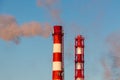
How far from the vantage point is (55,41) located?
27188 millimetres

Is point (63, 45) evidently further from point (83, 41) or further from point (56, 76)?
point (83, 41)

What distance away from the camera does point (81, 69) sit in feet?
123

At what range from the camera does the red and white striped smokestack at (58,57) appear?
2675 cm

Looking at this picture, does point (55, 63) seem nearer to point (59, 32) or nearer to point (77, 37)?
point (59, 32)

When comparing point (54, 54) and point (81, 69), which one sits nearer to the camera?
point (54, 54)

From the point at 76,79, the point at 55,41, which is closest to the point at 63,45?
the point at 55,41

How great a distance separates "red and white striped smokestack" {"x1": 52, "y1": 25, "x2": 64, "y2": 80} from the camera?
2675 cm

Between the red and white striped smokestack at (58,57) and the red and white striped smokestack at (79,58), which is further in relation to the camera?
the red and white striped smokestack at (79,58)

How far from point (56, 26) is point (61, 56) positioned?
2174mm

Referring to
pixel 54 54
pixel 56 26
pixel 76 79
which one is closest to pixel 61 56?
pixel 54 54

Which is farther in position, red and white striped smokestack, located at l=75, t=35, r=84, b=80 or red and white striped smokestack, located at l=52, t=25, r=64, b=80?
red and white striped smokestack, located at l=75, t=35, r=84, b=80

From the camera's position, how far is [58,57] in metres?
26.9

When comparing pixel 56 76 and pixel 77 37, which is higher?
pixel 77 37

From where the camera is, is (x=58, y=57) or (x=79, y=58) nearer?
(x=58, y=57)
